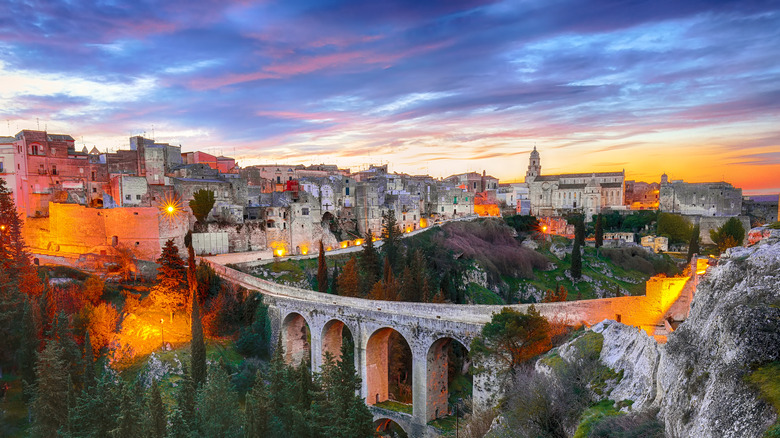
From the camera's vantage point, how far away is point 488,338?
1783cm

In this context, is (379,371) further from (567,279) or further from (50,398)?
(567,279)

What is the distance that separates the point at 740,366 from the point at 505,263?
4355cm

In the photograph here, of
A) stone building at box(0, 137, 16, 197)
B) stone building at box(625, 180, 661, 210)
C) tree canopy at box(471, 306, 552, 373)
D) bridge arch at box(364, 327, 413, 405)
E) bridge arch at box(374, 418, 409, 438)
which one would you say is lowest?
bridge arch at box(374, 418, 409, 438)

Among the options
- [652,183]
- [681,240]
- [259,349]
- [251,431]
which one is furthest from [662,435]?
[652,183]

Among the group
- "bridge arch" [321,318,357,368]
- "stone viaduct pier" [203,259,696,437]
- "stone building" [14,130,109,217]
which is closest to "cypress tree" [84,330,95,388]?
"stone viaduct pier" [203,259,696,437]

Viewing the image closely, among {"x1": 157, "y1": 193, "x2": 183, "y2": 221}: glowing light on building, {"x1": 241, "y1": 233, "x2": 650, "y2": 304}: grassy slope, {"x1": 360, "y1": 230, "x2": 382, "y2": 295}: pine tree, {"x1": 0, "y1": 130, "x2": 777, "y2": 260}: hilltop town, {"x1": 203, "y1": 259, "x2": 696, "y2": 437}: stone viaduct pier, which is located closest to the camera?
{"x1": 203, "y1": 259, "x2": 696, "y2": 437}: stone viaduct pier

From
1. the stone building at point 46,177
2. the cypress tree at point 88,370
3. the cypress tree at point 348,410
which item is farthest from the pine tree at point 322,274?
the stone building at point 46,177

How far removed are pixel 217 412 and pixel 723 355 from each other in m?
15.9

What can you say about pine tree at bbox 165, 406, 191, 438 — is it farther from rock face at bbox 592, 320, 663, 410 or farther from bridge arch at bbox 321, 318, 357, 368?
rock face at bbox 592, 320, 663, 410

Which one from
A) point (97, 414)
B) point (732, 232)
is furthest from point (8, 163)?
point (732, 232)

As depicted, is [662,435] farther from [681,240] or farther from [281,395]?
[681,240]

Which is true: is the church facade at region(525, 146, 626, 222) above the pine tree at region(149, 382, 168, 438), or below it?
above

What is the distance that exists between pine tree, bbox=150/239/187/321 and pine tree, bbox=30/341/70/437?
8246 millimetres

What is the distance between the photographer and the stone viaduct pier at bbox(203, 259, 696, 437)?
59.2 ft
